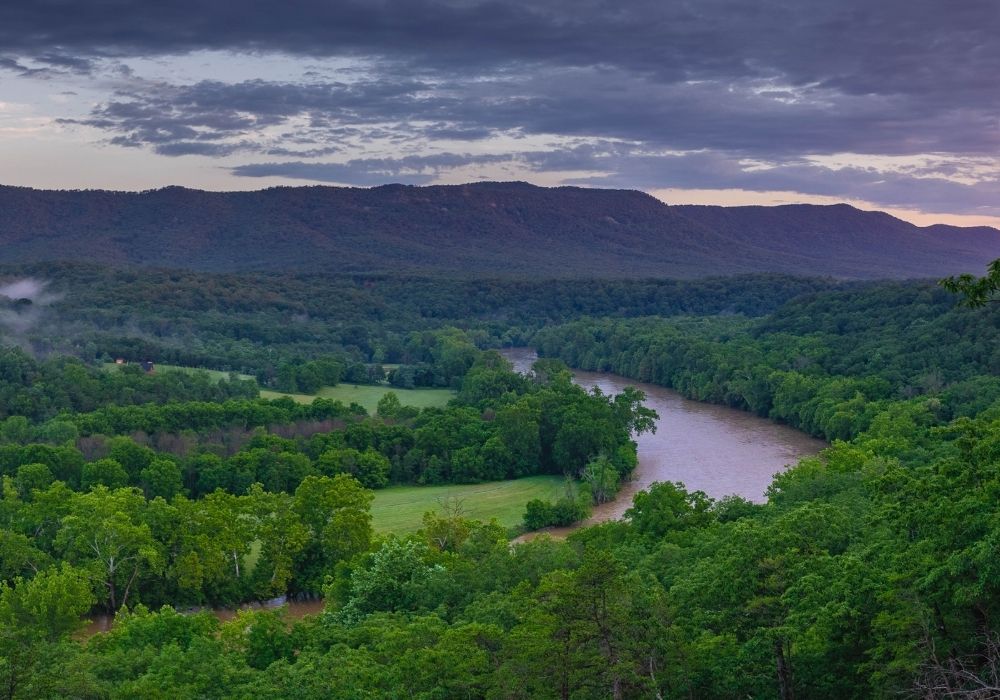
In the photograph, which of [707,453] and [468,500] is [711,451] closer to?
[707,453]

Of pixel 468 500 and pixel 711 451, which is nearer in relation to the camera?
pixel 468 500

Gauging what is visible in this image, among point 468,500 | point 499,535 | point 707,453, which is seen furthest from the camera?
point 707,453

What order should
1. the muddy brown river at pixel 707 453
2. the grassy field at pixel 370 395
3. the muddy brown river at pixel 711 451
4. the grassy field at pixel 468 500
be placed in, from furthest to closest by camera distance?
the grassy field at pixel 370 395 < the muddy brown river at pixel 711 451 < the muddy brown river at pixel 707 453 < the grassy field at pixel 468 500

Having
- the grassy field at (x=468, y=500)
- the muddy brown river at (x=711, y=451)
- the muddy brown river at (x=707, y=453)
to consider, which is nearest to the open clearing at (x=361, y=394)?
the muddy brown river at (x=711, y=451)

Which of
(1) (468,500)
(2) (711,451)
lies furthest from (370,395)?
(1) (468,500)

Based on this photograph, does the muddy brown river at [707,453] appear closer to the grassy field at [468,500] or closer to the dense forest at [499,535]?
the dense forest at [499,535]

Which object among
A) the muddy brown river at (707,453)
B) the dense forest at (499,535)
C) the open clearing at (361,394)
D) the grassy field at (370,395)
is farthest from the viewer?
the open clearing at (361,394)

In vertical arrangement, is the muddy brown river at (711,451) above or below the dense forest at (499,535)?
below

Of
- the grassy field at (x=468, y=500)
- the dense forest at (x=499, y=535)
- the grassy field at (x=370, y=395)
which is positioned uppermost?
the dense forest at (x=499, y=535)
